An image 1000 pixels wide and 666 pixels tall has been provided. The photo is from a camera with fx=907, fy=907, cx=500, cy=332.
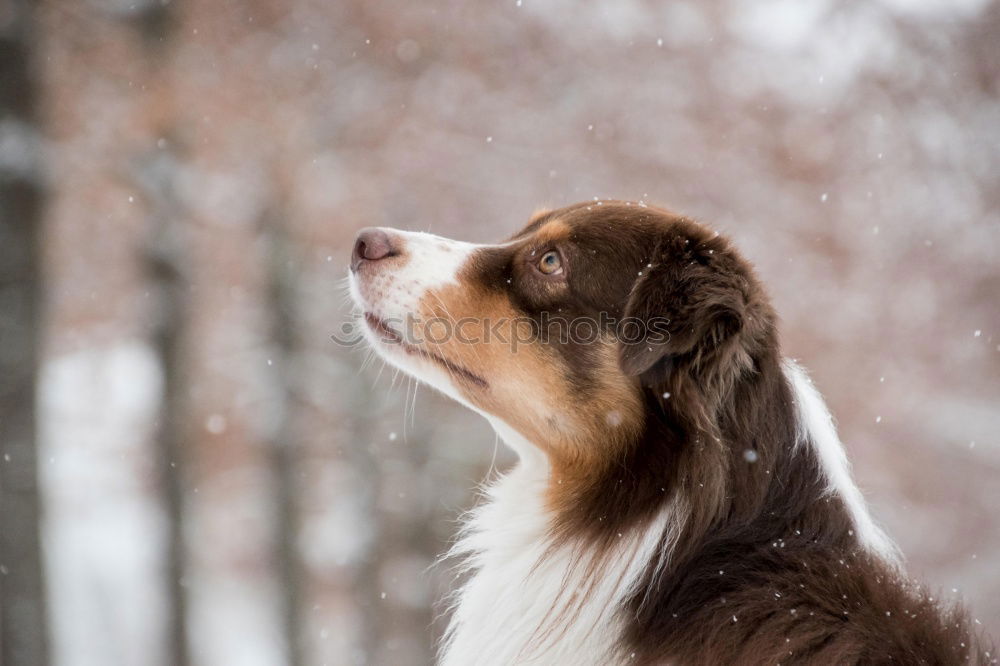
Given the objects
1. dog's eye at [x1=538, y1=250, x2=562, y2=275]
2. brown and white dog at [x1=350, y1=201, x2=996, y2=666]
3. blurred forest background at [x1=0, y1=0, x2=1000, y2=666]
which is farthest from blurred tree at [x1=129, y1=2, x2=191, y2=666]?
dog's eye at [x1=538, y1=250, x2=562, y2=275]

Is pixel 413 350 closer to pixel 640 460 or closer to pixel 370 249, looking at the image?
pixel 370 249

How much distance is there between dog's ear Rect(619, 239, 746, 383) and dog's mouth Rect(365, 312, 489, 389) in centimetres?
69

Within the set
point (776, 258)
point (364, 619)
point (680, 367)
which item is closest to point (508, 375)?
point (680, 367)

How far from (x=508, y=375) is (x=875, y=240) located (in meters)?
8.17

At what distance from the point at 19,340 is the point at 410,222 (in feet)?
12.9

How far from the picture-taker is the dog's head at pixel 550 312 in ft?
11.0

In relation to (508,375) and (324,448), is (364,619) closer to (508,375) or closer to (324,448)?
(324,448)

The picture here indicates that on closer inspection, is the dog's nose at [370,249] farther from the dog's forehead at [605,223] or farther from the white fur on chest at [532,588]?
the white fur on chest at [532,588]

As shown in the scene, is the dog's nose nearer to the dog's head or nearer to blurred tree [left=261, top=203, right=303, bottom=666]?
the dog's head

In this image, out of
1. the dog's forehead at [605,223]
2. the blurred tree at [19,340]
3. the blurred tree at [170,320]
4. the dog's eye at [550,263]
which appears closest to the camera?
the dog's forehead at [605,223]

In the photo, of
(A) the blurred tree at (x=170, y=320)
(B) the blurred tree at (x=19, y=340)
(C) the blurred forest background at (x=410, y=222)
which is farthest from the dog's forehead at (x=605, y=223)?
(A) the blurred tree at (x=170, y=320)

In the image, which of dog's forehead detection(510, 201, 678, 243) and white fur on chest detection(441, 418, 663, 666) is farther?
dog's forehead detection(510, 201, 678, 243)

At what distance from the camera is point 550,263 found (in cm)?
379

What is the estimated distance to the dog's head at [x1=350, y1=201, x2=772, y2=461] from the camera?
3.36 meters
